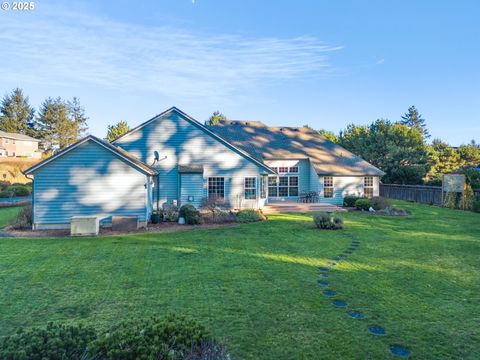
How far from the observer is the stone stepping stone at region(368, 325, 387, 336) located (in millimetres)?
4570

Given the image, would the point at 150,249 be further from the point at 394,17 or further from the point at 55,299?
the point at 394,17

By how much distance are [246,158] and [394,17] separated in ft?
38.2

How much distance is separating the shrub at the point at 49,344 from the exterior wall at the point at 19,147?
6237 centimetres

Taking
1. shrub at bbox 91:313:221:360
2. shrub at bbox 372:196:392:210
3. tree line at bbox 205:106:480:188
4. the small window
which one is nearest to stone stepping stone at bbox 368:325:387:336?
shrub at bbox 91:313:221:360

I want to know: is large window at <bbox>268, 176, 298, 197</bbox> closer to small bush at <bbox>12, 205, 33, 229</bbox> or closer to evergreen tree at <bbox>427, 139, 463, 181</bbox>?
small bush at <bbox>12, 205, 33, 229</bbox>

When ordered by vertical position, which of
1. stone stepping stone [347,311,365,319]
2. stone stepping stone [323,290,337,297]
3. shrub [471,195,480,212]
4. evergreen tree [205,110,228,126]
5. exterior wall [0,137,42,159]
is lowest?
stone stepping stone [347,311,365,319]

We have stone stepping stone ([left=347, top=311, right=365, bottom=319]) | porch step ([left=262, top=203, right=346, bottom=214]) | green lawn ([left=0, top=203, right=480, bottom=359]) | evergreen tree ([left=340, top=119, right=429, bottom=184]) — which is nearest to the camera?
green lawn ([left=0, top=203, right=480, bottom=359])

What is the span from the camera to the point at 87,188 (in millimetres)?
13992

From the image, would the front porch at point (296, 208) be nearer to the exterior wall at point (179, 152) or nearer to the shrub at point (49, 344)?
the exterior wall at point (179, 152)

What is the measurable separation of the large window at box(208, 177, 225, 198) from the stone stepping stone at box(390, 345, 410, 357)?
1541 cm

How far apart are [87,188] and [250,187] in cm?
973

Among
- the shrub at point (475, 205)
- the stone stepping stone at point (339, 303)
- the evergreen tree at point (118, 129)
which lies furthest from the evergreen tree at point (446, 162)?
the evergreen tree at point (118, 129)

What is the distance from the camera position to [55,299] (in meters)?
5.88

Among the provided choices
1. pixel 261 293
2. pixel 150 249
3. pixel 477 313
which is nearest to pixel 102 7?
pixel 150 249
